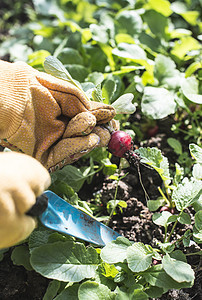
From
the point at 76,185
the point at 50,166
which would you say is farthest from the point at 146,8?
the point at 50,166

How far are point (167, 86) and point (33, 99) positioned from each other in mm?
613

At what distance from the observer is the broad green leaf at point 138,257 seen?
763 mm

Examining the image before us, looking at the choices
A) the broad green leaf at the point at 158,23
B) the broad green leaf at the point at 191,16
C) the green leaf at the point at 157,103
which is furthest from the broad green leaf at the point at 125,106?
the broad green leaf at the point at 191,16

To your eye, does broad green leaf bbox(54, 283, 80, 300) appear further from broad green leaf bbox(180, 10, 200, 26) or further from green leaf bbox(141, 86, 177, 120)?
broad green leaf bbox(180, 10, 200, 26)

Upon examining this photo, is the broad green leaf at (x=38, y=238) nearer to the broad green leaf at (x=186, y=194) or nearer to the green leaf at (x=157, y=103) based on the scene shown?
the broad green leaf at (x=186, y=194)

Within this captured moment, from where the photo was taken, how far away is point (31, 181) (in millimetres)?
575

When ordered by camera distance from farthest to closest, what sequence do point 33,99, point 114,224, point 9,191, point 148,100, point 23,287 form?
point 148,100, point 114,224, point 23,287, point 33,99, point 9,191

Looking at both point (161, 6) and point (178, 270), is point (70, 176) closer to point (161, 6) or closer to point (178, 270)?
point (178, 270)

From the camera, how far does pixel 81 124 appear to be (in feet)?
2.54

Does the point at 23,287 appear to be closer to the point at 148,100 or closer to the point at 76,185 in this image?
the point at 76,185

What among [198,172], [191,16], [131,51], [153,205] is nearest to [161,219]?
[153,205]

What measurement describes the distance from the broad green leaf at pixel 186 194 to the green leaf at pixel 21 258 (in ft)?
1.40

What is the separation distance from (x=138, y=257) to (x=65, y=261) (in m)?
0.17

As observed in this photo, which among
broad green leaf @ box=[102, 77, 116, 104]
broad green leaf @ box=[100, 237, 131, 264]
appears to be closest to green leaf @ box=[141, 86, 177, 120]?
broad green leaf @ box=[102, 77, 116, 104]
